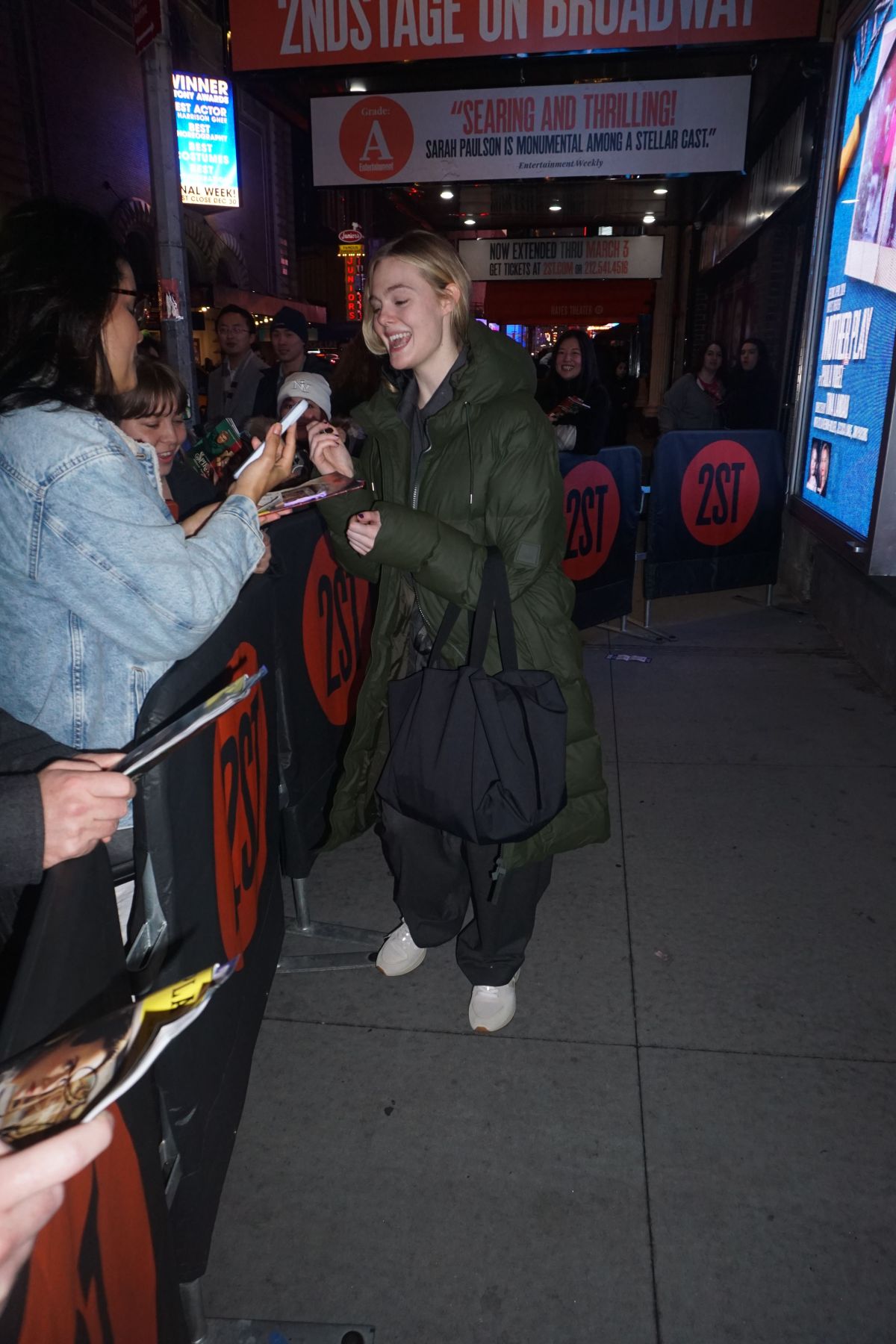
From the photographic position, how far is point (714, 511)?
6750 millimetres

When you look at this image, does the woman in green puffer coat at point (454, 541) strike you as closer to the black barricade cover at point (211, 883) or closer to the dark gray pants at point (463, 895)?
the dark gray pants at point (463, 895)

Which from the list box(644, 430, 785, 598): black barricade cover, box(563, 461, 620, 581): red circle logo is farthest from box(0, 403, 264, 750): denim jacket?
box(644, 430, 785, 598): black barricade cover

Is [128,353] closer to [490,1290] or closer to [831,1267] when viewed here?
[490,1290]

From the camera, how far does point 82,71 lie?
39.9ft

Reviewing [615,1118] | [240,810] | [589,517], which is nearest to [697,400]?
[589,517]

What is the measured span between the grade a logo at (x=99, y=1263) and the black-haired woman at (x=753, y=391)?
8596 millimetres

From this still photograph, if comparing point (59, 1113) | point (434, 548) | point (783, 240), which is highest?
point (783, 240)

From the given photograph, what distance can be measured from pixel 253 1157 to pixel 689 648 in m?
4.67

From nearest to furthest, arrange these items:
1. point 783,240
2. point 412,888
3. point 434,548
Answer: point 434,548 < point 412,888 < point 783,240

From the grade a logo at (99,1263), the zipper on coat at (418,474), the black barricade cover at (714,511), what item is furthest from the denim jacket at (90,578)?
the black barricade cover at (714,511)

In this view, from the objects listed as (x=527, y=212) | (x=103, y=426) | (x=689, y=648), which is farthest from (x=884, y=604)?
(x=527, y=212)

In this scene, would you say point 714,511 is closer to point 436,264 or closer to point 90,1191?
point 436,264

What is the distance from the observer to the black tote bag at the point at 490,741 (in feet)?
7.17

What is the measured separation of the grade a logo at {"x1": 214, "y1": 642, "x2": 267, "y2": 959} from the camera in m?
1.71
